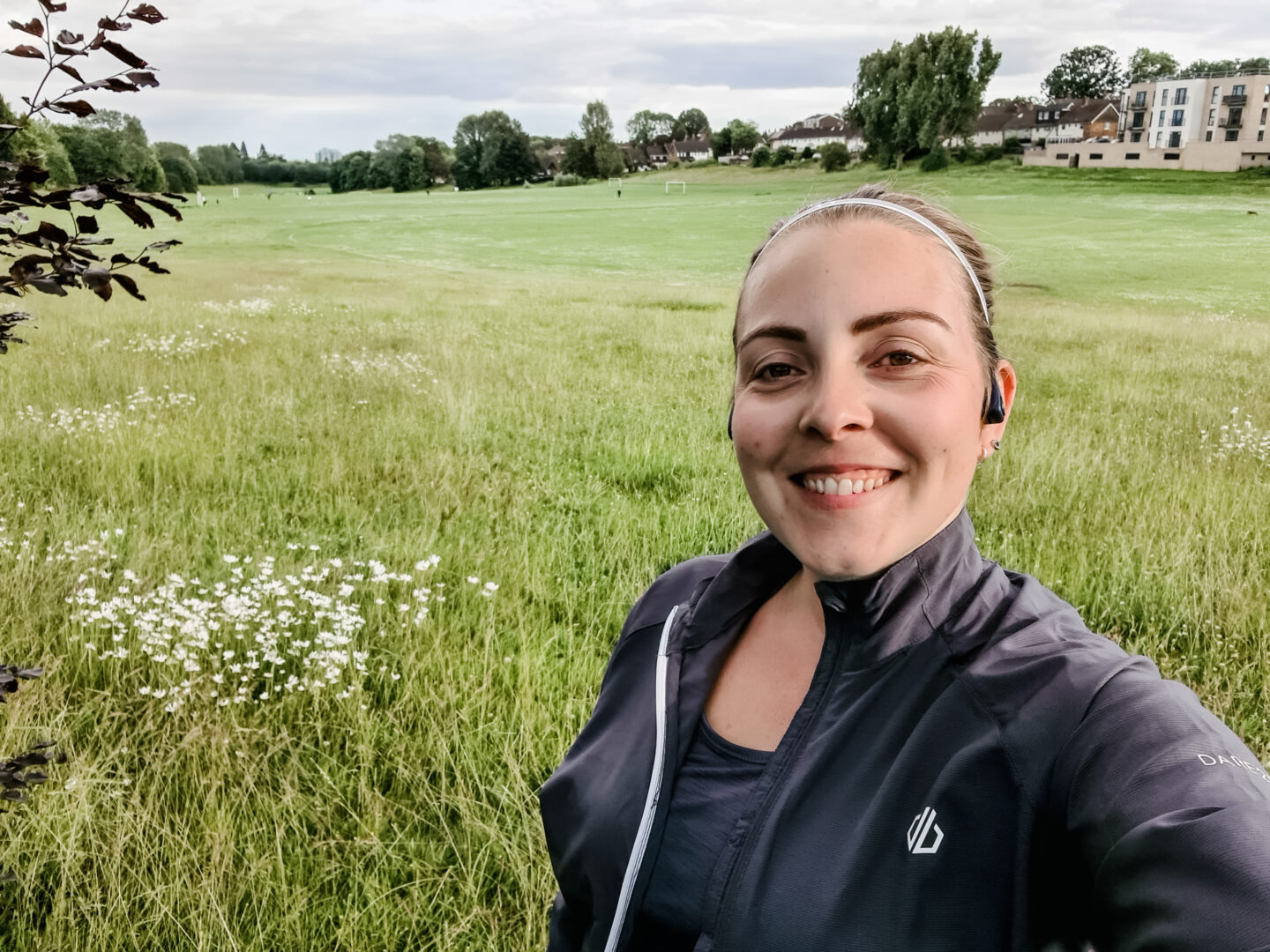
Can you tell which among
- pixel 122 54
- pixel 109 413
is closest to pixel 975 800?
pixel 122 54

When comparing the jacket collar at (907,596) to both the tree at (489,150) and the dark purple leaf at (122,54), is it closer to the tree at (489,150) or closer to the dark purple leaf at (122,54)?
the dark purple leaf at (122,54)

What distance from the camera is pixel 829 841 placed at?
4.56 ft

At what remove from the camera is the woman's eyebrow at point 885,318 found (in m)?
1.60

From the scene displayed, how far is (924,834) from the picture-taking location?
4.27 feet

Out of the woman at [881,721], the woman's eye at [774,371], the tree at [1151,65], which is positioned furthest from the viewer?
the tree at [1151,65]

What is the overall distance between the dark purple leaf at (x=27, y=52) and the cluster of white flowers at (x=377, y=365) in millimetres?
8325

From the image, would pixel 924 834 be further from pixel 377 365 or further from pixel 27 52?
pixel 377 365

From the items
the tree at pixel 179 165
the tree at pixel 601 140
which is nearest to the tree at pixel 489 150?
the tree at pixel 601 140

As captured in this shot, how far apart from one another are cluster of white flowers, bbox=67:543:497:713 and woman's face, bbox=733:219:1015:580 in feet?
8.92

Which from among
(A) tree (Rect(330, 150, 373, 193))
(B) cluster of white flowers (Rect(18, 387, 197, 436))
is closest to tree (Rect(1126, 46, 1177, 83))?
(B) cluster of white flowers (Rect(18, 387, 197, 436))

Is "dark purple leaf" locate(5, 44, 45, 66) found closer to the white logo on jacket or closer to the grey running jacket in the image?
the grey running jacket

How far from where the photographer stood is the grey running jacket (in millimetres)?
1097

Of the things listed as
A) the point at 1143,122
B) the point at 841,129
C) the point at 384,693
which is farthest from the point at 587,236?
the point at 841,129

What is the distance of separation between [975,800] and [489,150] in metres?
109
